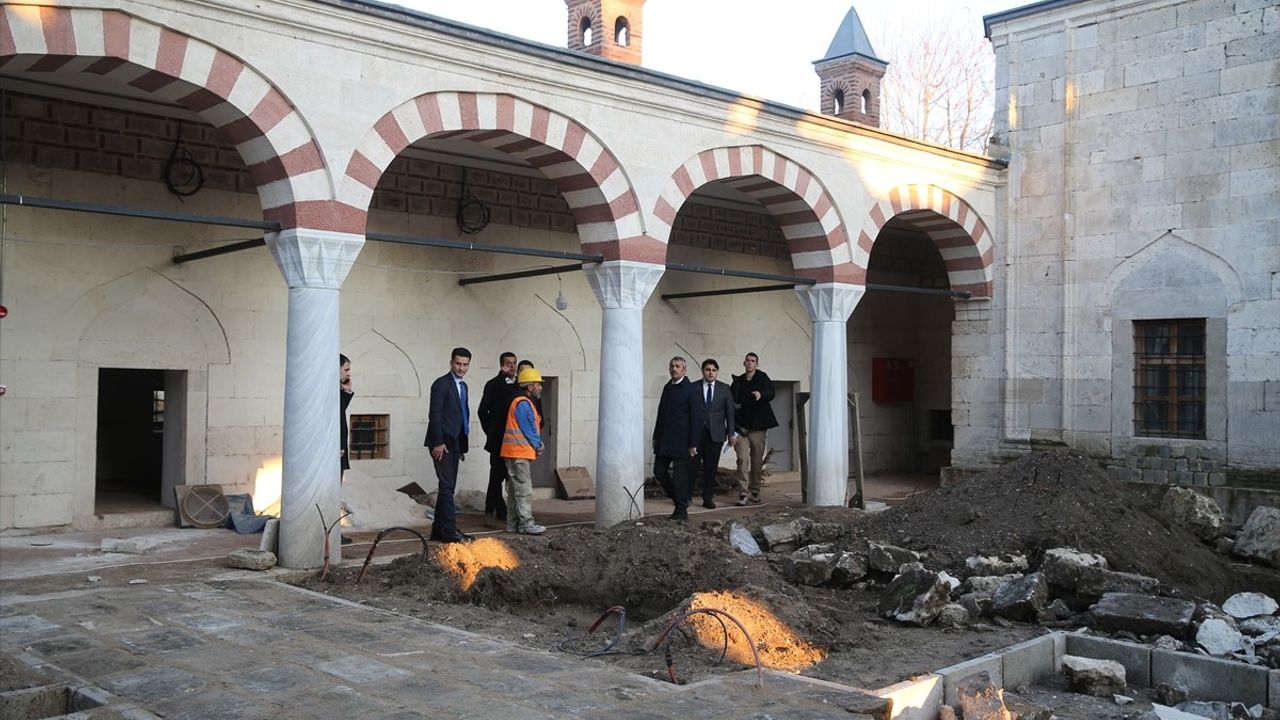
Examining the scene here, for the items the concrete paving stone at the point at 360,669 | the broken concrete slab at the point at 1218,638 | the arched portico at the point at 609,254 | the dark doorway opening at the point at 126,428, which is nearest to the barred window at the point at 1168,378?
the arched portico at the point at 609,254

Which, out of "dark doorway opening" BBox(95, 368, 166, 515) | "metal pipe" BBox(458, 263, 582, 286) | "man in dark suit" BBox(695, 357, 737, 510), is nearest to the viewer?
"metal pipe" BBox(458, 263, 582, 286)

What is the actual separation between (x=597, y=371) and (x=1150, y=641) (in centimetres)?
733

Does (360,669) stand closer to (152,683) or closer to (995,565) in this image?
(152,683)

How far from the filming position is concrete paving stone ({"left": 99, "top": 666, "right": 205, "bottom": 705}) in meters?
4.45

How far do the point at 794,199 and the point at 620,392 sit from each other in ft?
9.54

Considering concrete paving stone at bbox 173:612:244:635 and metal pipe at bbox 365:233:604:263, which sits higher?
metal pipe at bbox 365:233:604:263

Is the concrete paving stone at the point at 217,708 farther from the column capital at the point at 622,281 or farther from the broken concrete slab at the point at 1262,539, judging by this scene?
the broken concrete slab at the point at 1262,539

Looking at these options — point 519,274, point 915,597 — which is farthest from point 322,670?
point 519,274

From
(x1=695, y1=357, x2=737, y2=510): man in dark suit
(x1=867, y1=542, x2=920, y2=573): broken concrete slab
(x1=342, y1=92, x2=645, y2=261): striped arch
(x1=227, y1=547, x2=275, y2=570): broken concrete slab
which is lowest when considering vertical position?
(x1=227, y1=547, x2=275, y2=570): broken concrete slab

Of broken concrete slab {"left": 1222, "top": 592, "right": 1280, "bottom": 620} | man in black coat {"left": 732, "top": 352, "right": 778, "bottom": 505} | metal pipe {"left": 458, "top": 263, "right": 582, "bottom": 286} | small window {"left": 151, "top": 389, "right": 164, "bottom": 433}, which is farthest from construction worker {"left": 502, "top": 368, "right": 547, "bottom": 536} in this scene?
broken concrete slab {"left": 1222, "top": 592, "right": 1280, "bottom": 620}

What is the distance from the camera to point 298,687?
181 inches

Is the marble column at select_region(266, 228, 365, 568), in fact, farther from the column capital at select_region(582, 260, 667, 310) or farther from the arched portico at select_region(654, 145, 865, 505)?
the arched portico at select_region(654, 145, 865, 505)

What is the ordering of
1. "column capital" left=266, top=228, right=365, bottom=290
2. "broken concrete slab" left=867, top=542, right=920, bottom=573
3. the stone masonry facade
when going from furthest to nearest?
1. the stone masonry facade
2. "column capital" left=266, top=228, right=365, bottom=290
3. "broken concrete slab" left=867, top=542, right=920, bottom=573

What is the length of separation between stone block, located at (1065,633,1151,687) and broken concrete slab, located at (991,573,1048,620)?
1.34 ft
